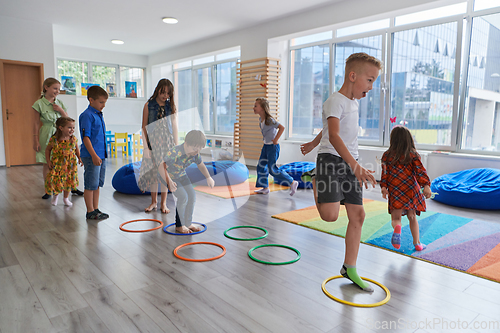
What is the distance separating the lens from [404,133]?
2480 millimetres

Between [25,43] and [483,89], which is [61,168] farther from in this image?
[483,89]

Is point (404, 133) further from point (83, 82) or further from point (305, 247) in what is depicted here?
point (83, 82)

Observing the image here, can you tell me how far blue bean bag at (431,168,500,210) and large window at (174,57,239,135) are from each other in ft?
18.9

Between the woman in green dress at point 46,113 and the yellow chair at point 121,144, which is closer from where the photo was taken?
the woman in green dress at point 46,113

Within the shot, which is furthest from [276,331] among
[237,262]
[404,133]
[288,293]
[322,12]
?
[322,12]

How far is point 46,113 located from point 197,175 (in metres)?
2.02

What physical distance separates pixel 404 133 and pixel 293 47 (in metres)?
5.18

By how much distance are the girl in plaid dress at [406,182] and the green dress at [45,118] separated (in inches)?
148

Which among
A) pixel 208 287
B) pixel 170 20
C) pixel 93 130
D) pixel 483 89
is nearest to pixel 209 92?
pixel 170 20

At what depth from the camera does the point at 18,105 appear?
22.9ft

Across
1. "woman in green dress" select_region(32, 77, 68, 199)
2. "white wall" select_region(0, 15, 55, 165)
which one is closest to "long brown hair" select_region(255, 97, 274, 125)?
"woman in green dress" select_region(32, 77, 68, 199)

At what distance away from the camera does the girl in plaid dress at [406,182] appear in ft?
8.10

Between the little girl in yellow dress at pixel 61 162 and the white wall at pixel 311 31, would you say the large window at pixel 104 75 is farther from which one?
the little girl in yellow dress at pixel 61 162

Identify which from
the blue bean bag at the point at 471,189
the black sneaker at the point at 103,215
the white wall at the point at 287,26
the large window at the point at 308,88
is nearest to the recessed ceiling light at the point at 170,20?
the white wall at the point at 287,26
